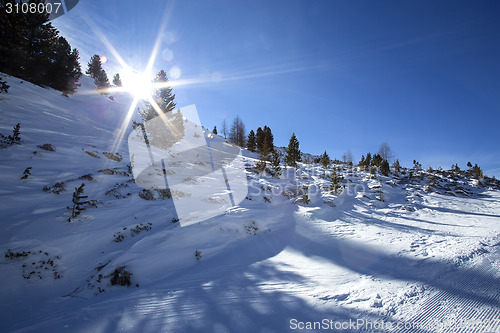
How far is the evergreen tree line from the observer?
1748 centimetres

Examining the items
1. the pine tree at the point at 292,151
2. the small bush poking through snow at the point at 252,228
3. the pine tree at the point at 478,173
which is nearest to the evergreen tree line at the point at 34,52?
the small bush poking through snow at the point at 252,228

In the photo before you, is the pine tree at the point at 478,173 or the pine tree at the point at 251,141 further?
the pine tree at the point at 251,141

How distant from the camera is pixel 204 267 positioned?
19.6ft

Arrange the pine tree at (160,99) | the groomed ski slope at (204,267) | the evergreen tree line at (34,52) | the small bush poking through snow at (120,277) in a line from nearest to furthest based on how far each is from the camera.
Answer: the groomed ski slope at (204,267), the small bush poking through snow at (120,277), the evergreen tree line at (34,52), the pine tree at (160,99)

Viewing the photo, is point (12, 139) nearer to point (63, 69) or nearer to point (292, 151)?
point (63, 69)

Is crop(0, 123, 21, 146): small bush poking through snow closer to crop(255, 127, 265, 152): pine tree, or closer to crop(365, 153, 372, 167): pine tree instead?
crop(255, 127, 265, 152): pine tree

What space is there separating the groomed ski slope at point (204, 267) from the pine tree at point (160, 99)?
10.3 metres

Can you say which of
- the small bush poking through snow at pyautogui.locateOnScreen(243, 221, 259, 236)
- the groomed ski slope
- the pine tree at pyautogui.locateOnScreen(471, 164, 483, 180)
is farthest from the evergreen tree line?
the pine tree at pyautogui.locateOnScreen(471, 164, 483, 180)

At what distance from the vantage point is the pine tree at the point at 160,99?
68.1 ft

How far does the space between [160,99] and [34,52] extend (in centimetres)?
1652

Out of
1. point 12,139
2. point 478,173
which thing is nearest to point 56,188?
point 12,139

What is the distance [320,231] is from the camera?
9.54 m

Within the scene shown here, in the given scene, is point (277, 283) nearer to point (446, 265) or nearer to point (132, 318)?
point (132, 318)

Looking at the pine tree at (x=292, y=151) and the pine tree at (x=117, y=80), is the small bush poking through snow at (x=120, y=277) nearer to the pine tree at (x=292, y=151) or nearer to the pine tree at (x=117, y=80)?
the pine tree at (x=292, y=151)
